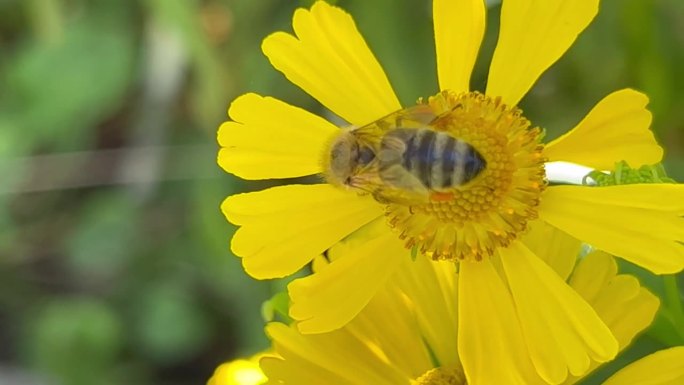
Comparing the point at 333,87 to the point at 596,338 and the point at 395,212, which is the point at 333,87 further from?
the point at 596,338

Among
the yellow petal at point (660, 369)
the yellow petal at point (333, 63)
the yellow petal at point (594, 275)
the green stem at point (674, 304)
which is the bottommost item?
the yellow petal at point (660, 369)

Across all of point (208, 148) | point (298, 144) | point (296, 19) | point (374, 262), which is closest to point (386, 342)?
point (374, 262)

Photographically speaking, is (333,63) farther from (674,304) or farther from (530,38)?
(674,304)

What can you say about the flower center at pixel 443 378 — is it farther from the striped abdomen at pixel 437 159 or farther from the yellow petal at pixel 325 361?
the striped abdomen at pixel 437 159

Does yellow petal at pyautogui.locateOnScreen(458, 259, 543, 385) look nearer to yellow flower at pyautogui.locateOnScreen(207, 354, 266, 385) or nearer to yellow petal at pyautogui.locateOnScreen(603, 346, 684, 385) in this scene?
yellow petal at pyautogui.locateOnScreen(603, 346, 684, 385)

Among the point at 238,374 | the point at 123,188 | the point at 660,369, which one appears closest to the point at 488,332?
the point at 660,369

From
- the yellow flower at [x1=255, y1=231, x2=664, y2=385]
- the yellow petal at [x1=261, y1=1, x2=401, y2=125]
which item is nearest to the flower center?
the yellow flower at [x1=255, y1=231, x2=664, y2=385]

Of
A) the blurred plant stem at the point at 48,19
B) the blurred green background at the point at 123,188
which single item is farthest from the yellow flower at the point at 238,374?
the blurred plant stem at the point at 48,19

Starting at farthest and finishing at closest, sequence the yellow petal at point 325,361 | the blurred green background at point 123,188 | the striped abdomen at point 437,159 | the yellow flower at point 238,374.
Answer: the blurred green background at point 123,188
the yellow flower at point 238,374
the yellow petal at point 325,361
the striped abdomen at point 437,159
